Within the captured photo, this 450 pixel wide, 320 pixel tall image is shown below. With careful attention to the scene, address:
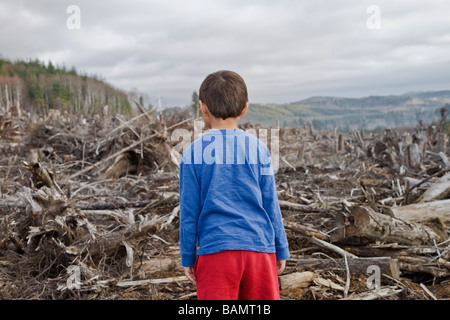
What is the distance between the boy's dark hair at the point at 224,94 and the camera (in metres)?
1.80

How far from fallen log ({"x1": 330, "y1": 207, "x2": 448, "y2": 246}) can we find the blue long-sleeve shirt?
2.00 meters

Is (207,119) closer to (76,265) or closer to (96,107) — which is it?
(76,265)

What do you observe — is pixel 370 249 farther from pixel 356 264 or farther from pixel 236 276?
pixel 236 276

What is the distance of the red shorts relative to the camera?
1.79m

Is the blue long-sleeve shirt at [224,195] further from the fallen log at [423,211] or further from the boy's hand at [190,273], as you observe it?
the fallen log at [423,211]

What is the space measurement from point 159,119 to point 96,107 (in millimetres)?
73624

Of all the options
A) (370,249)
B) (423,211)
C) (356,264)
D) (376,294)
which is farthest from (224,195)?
(423,211)

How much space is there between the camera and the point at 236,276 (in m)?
1.80

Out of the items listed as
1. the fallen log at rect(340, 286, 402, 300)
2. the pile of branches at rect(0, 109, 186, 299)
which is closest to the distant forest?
the pile of branches at rect(0, 109, 186, 299)

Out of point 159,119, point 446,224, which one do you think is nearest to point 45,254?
point 446,224

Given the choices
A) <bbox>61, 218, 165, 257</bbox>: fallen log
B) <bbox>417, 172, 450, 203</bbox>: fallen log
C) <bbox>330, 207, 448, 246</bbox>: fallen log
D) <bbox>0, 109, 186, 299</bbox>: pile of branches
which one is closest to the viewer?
<bbox>0, 109, 186, 299</bbox>: pile of branches

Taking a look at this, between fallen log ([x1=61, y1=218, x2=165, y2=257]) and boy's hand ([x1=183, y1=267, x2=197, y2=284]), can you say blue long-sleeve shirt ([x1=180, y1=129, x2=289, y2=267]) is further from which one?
fallen log ([x1=61, y1=218, x2=165, y2=257])

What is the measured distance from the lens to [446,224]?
14.7ft

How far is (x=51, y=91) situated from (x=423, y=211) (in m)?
87.0
